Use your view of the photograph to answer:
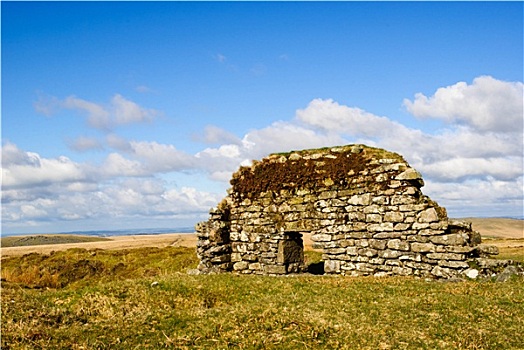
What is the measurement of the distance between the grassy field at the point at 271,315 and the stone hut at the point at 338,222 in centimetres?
178

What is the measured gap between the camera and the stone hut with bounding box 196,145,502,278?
14953 mm

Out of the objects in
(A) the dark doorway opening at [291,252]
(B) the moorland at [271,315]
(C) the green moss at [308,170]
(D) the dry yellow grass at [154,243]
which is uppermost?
(C) the green moss at [308,170]

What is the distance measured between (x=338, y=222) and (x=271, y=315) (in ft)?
26.6

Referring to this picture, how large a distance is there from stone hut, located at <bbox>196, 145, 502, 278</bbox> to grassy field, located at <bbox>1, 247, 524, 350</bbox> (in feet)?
5.83

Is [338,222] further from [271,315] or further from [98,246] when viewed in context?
[98,246]

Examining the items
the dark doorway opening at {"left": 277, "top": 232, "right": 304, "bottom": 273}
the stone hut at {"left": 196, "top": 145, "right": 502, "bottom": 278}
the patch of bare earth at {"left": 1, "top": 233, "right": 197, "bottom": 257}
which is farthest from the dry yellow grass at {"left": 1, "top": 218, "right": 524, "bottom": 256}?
the dark doorway opening at {"left": 277, "top": 232, "right": 304, "bottom": 273}

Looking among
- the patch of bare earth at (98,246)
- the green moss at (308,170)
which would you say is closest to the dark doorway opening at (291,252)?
the green moss at (308,170)

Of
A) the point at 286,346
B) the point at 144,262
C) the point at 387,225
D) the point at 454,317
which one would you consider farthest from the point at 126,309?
the point at 144,262

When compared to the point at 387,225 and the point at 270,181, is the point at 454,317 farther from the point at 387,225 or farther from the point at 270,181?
the point at 270,181

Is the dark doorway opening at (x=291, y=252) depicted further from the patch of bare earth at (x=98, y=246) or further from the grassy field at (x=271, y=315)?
the patch of bare earth at (x=98, y=246)

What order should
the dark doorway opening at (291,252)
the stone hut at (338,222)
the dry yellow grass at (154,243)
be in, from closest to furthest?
the stone hut at (338,222) → the dark doorway opening at (291,252) → the dry yellow grass at (154,243)

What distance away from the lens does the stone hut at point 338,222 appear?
14953 mm

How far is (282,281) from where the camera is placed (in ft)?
44.8

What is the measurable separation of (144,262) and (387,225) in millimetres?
16443
